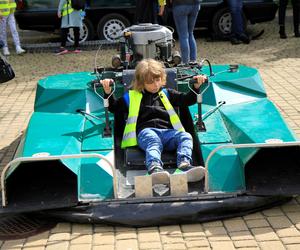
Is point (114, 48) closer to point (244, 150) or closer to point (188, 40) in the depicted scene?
point (188, 40)

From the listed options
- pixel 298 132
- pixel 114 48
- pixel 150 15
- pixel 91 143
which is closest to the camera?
pixel 91 143

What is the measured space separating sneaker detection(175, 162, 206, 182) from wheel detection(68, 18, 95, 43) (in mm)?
9179

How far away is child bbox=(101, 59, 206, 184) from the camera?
514cm

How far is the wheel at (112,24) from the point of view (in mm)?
13336

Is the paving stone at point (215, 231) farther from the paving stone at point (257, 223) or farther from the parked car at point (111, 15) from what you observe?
the parked car at point (111, 15)

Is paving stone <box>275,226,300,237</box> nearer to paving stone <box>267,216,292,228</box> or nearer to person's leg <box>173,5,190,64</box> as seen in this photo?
paving stone <box>267,216,292,228</box>

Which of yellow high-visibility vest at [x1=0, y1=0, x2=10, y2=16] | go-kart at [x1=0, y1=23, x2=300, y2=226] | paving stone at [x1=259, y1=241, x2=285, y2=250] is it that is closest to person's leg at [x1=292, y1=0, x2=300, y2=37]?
yellow high-visibility vest at [x1=0, y1=0, x2=10, y2=16]

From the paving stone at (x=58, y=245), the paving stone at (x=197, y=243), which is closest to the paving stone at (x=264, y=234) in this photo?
the paving stone at (x=197, y=243)

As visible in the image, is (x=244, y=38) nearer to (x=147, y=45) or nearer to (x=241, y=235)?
(x=147, y=45)

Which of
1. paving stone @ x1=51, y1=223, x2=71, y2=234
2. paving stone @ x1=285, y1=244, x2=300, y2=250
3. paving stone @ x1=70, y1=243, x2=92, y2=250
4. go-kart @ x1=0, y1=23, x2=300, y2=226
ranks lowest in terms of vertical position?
paving stone @ x1=51, y1=223, x2=71, y2=234

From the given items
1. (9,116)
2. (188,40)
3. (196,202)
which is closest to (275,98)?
(188,40)

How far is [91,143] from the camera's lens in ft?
17.3

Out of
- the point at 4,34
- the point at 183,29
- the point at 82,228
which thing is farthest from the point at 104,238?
the point at 4,34

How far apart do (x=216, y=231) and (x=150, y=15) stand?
7.85 m
